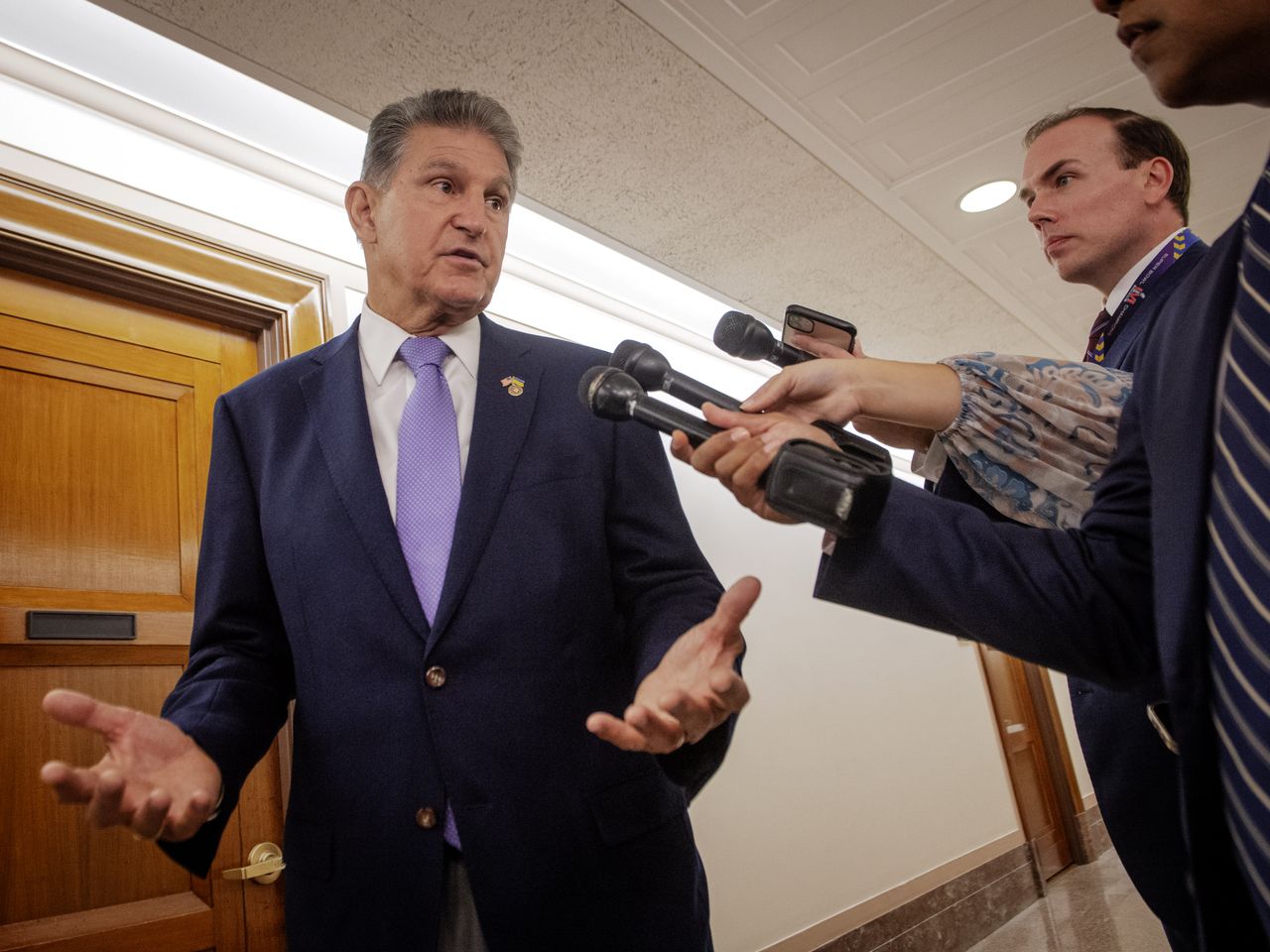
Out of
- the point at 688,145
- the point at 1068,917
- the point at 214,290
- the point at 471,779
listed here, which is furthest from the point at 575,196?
the point at 1068,917

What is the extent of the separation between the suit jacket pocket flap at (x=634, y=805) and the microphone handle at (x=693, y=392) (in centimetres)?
50

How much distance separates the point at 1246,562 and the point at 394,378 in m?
1.16

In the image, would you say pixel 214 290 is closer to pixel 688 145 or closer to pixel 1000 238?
pixel 688 145

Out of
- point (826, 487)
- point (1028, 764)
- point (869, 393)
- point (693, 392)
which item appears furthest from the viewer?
point (1028, 764)

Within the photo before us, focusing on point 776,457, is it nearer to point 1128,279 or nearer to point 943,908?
point 1128,279

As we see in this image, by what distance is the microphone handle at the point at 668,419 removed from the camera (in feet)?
3.19

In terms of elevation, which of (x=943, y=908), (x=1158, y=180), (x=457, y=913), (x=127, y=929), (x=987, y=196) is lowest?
(x=943, y=908)

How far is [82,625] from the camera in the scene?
2.05m

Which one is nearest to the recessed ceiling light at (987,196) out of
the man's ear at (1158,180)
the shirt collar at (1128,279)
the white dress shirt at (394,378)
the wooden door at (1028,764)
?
the man's ear at (1158,180)

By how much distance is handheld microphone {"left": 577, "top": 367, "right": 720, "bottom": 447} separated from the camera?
0.98 m

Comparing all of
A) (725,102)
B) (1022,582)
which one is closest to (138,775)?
(1022,582)

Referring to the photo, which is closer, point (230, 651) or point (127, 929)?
point (230, 651)

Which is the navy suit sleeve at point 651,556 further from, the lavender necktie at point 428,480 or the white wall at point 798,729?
the white wall at point 798,729

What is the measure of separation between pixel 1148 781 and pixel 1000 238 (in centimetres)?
311
